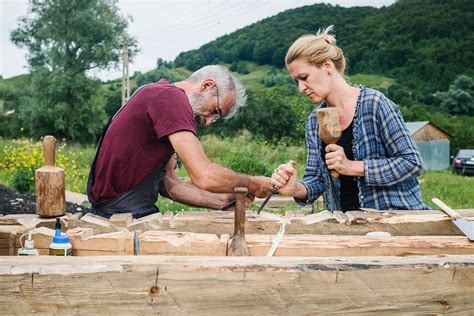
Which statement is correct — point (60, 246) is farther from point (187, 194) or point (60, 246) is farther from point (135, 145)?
point (187, 194)

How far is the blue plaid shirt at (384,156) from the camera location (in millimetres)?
3111

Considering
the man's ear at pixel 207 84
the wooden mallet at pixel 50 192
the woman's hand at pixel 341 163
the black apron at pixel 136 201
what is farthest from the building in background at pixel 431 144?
the wooden mallet at pixel 50 192

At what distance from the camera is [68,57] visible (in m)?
36.9

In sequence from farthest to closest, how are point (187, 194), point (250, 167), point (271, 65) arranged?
point (271, 65) → point (250, 167) → point (187, 194)

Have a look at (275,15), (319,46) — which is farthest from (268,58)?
(319,46)

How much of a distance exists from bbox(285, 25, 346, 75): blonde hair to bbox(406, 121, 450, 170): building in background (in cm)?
3093

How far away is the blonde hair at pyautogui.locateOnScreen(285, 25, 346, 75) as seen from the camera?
3.22 m

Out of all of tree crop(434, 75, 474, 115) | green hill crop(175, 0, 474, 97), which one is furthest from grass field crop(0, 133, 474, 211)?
tree crop(434, 75, 474, 115)

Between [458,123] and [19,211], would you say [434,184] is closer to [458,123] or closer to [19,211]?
[19,211]

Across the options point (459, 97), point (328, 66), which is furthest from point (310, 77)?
point (459, 97)

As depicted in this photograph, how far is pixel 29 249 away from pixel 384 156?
1.88 m

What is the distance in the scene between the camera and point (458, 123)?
4547 cm

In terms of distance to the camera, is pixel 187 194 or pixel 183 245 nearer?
pixel 183 245

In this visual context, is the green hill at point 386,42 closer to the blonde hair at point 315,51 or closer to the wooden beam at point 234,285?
the blonde hair at point 315,51
